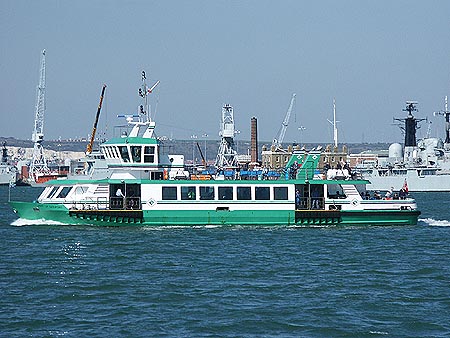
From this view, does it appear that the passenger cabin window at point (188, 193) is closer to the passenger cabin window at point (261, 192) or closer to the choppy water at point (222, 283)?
the choppy water at point (222, 283)

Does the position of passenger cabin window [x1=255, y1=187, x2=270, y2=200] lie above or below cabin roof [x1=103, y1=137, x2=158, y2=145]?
below

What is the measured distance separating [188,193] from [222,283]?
1972 cm

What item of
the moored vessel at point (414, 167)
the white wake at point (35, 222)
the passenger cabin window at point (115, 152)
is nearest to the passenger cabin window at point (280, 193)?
the passenger cabin window at point (115, 152)

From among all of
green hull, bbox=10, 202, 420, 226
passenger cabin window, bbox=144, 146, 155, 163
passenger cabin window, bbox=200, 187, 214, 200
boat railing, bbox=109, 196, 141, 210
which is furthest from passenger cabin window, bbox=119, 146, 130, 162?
passenger cabin window, bbox=200, 187, 214, 200

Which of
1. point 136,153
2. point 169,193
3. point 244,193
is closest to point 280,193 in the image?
point 244,193

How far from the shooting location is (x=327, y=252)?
4216 cm

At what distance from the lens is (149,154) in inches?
2122

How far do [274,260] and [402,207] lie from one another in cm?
1769

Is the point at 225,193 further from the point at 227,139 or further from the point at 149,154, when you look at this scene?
the point at 227,139

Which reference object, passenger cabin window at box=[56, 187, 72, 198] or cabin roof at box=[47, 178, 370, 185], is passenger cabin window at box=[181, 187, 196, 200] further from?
passenger cabin window at box=[56, 187, 72, 198]

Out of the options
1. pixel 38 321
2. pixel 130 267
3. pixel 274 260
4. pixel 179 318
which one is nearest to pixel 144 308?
pixel 179 318

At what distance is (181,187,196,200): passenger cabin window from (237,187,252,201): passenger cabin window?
2807mm

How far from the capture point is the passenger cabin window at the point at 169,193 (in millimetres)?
51969

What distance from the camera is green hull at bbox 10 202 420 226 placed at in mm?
51281
